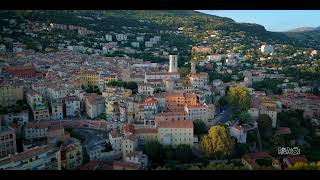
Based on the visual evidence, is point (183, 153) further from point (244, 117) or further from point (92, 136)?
point (244, 117)

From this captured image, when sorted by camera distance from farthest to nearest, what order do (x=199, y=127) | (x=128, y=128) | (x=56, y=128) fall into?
(x=199, y=127) < (x=128, y=128) < (x=56, y=128)

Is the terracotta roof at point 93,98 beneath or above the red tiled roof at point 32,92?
beneath

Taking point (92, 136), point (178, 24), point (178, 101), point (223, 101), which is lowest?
point (92, 136)

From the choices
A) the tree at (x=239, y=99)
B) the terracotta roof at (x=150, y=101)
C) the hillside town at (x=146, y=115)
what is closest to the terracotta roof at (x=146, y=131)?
the hillside town at (x=146, y=115)

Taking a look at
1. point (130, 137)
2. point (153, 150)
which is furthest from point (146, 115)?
point (153, 150)

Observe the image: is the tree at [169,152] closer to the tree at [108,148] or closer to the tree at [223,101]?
the tree at [108,148]

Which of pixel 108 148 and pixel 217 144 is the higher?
pixel 217 144
